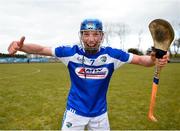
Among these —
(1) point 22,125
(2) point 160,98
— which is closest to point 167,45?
(1) point 22,125

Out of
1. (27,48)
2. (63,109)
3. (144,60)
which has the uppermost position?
(27,48)

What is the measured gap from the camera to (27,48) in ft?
17.9

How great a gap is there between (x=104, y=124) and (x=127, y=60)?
111cm

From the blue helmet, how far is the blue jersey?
342 mm

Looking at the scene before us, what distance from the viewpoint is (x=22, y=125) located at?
1027 cm

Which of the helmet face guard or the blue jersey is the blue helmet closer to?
the helmet face guard

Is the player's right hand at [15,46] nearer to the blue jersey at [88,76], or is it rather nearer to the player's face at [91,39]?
the blue jersey at [88,76]

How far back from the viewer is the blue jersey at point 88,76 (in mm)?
5551

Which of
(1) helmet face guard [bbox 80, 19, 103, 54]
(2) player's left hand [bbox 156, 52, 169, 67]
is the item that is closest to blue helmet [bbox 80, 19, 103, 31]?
(1) helmet face guard [bbox 80, 19, 103, 54]

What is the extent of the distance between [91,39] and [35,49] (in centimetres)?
90

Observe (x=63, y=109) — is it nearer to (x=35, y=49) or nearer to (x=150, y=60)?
(x=35, y=49)

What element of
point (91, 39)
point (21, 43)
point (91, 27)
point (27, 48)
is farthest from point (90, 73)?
point (21, 43)

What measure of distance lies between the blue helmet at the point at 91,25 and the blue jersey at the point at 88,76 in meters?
0.34

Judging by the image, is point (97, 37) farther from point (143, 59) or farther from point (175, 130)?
Result: point (175, 130)
